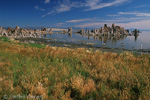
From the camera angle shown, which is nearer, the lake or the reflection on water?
the lake

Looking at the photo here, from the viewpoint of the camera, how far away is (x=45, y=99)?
3166 millimetres

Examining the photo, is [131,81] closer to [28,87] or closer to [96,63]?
[96,63]

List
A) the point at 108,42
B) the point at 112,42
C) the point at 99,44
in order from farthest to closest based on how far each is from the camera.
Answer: the point at 112,42 < the point at 108,42 < the point at 99,44

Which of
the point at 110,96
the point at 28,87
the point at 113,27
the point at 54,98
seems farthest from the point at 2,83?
the point at 113,27

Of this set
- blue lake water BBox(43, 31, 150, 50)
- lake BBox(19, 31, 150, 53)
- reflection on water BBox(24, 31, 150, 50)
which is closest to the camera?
lake BBox(19, 31, 150, 53)

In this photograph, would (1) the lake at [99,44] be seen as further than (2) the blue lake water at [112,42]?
No

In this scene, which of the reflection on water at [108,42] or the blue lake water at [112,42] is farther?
the reflection on water at [108,42]

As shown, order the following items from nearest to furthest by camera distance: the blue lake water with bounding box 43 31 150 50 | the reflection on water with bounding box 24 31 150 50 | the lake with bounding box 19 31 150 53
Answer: the lake with bounding box 19 31 150 53 < the blue lake water with bounding box 43 31 150 50 < the reflection on water with bounding box 24 31 150 50

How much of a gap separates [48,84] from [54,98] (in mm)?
1099

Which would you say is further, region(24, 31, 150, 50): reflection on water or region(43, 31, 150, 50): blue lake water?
region(24, 31, 150, 50): reflection on water

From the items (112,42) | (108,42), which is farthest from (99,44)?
(112,42)

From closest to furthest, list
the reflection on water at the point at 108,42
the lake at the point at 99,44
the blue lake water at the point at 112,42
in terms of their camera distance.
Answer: the lake at the point at 99,44 < the blue lake water at the point at 112,42 < the reflection on water at the point at 108,42

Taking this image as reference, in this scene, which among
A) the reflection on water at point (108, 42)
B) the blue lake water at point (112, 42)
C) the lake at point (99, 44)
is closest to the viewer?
the lake at point (99, 44)

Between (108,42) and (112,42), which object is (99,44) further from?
(112,42)
